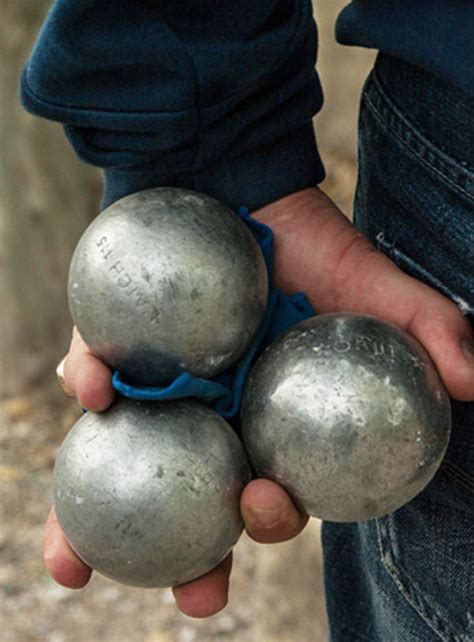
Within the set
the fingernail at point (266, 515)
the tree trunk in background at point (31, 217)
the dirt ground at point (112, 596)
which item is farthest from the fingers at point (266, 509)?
the tree trunk in background at point (31, 217)

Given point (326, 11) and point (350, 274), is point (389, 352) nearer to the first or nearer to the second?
point (350, 274)

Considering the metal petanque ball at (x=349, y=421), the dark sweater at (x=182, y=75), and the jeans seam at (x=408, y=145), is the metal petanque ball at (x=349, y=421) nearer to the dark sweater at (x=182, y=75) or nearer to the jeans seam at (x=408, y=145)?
the jeans seam at (x=408, y=145)

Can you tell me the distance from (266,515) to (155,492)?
101 millimetres

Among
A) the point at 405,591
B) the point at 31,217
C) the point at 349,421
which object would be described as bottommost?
the point at 31,217

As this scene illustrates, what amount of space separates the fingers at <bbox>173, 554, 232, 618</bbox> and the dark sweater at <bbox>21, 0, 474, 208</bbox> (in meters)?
0.42

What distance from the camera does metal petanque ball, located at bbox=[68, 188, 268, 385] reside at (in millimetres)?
1085

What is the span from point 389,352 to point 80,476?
303 mm

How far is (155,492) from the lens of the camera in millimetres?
1070

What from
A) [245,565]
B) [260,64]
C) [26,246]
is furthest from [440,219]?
[26,246]

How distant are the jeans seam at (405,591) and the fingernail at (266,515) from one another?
0.26m

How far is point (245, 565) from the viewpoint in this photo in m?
2.93

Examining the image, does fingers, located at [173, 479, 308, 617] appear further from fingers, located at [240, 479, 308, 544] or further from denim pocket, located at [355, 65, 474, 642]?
denim pocket, located at [355, 65, 474, 642]

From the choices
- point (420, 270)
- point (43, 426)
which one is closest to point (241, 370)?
point (420, 270)

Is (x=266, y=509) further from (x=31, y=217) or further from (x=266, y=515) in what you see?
(x=31, y=217)
